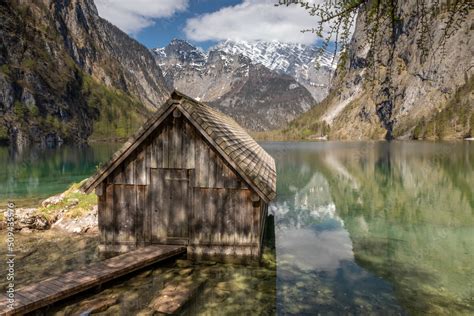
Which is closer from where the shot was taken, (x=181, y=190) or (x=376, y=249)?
(x=181, y=190)

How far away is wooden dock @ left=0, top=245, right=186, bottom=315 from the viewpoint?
33.6 ft

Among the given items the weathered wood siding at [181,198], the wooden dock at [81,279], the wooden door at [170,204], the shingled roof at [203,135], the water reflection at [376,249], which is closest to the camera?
the wooden dock at [81,279]

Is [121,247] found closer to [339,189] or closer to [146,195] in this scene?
[146,195]

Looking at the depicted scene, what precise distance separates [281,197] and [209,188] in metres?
22.1

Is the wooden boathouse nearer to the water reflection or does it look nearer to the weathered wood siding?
the weathered wood siding

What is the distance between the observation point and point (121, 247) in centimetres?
1527

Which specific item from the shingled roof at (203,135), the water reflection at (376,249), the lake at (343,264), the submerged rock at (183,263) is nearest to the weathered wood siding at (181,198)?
the shingled roof at (203,135)

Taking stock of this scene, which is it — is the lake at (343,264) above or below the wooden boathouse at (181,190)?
below

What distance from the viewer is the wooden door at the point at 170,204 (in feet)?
48.4

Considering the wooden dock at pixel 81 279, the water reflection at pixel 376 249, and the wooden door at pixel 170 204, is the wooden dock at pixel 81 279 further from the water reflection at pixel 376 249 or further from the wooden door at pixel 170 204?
the water reflection at pixel 376 249

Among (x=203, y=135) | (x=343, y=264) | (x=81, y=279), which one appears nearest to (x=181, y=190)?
(x=203, y=135)

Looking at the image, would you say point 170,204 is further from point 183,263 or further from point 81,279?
point 81,279

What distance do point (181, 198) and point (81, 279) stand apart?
4.73 metres

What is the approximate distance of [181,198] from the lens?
14.8 m
